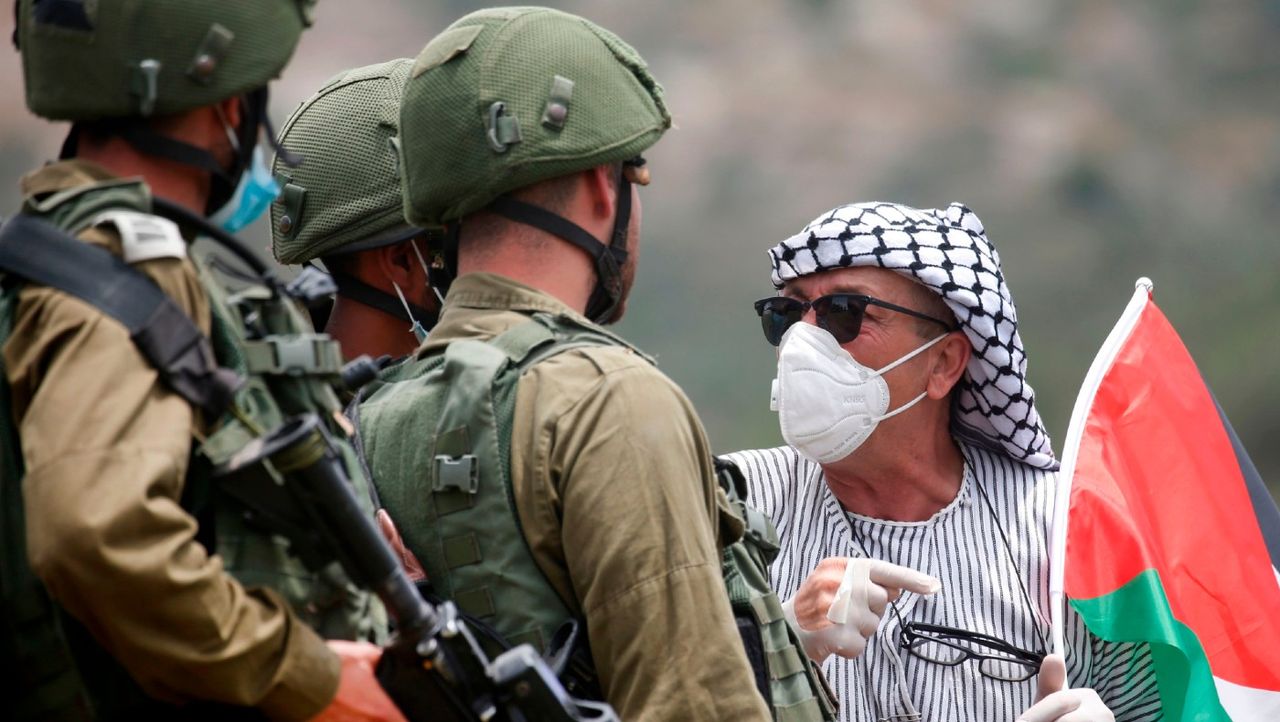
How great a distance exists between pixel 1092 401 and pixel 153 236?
3.21m

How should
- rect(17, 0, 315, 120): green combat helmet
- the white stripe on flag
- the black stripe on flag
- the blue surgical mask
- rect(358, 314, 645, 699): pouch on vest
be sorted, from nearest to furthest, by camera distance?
rect(17, 0, 315, 120): green combat helmet, the blue surgical mask, rect(358, 314, 645, 699): pouch on vest, the white stripe on flag, the black stripe on flag

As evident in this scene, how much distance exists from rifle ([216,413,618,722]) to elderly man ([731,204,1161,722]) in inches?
72.7

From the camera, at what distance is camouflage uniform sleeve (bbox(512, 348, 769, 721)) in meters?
2.63

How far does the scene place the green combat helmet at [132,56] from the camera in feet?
7.89

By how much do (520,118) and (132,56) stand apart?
75cm

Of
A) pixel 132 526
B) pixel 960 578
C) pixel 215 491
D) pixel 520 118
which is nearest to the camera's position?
pixel 132 526

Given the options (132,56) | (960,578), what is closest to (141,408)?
(132,56)

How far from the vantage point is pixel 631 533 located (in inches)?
104

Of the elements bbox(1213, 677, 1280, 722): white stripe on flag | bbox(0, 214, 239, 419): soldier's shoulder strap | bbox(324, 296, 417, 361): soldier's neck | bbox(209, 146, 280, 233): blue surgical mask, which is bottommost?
bbox(1213, 677, 1280, 722): white stripe on flag

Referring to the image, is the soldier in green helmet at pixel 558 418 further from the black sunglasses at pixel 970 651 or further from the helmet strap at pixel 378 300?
the black sunglasses at pixel 970 651

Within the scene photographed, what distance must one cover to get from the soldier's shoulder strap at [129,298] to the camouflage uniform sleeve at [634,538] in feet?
2.07

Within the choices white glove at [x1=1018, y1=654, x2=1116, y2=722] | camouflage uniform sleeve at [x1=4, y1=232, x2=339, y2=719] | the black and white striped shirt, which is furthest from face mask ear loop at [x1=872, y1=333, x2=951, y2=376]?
camouflage uniform sleeve at [x1=4, y1=232, x2=339, y2=719]

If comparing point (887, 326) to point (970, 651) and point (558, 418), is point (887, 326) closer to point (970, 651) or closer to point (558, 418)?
point (970, 651)

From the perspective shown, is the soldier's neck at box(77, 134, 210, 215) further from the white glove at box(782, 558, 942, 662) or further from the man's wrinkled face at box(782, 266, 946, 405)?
the man's wrinkled face at box(782, 266, 946, 405)
